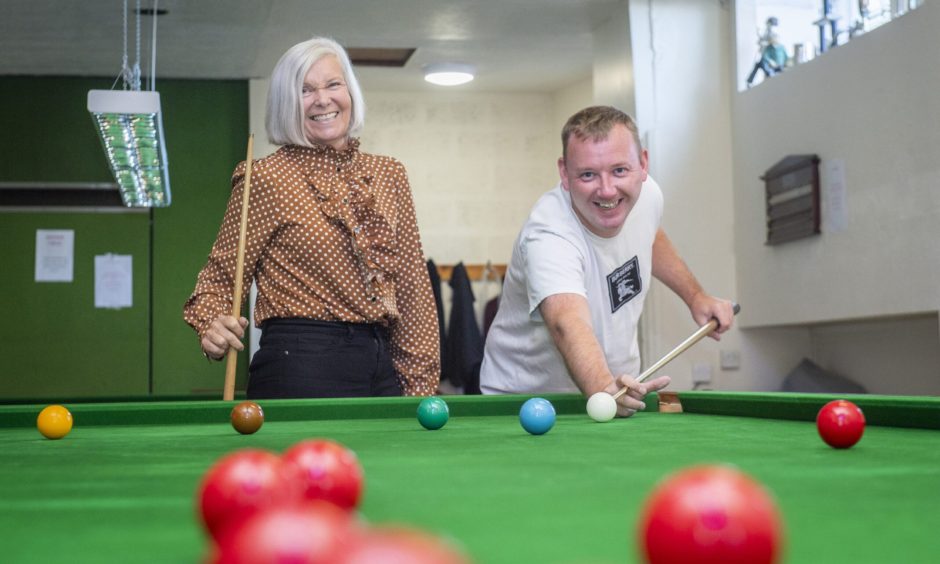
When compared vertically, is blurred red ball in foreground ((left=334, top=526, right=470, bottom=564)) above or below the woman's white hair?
below

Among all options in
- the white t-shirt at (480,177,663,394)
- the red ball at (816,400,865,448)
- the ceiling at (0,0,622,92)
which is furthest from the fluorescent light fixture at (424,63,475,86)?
the red ball at (816,400,865,448)

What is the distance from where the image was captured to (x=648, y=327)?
572 centimetres

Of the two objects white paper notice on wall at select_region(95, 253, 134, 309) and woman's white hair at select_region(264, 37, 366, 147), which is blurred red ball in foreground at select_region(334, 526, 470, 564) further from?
white paper notice on wall at select_region(95, 253, 134, 309)

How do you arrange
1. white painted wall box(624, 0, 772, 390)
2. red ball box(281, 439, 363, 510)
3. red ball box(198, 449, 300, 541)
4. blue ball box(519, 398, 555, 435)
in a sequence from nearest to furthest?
red ball box(198, 449, 300, 541), red ball box(281, 439, 363, 510), blue ball box(519, 398, 555, 435), white painted wall box(624, 0, 772, 390)

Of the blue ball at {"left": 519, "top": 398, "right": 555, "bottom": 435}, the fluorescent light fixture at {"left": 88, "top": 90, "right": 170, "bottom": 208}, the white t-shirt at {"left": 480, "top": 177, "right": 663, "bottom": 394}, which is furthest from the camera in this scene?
the fluorescent light fixture at {"left": 88, "top": 90, "right": 170, "bottom": 208}

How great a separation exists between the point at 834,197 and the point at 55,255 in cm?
496

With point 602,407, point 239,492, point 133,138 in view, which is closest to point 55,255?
point 133,138

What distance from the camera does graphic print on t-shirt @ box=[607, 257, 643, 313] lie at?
10.1 feet

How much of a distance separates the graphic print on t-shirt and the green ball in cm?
91

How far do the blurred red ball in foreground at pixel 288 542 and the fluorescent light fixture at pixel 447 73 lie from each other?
6.46 meters

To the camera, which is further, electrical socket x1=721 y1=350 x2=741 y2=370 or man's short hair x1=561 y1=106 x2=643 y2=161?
electrical socket x1=721 y1=350 x2=741 y2=370

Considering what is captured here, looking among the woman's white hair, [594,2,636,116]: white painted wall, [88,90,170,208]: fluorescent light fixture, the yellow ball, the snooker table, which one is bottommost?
the snooker table

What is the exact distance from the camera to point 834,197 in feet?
15.6

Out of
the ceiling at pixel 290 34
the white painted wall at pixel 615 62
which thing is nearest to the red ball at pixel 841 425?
the white painted wall at pixel 615 62
